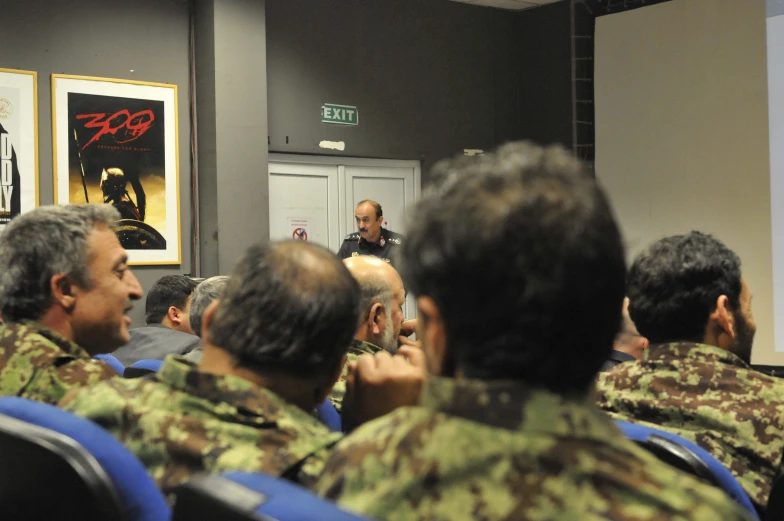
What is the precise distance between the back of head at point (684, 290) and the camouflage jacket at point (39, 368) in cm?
123

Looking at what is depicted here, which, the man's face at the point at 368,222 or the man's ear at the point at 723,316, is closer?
the man's ear at the point at 723,316

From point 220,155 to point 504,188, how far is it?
5.36 metres

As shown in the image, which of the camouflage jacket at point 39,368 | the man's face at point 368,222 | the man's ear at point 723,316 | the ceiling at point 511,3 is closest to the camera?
the camouflage jacket at point 39,368

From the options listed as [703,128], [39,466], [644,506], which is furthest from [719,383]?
[703,128]

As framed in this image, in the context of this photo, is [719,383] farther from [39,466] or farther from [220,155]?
[220,155]

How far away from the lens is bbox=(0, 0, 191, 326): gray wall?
5.54m

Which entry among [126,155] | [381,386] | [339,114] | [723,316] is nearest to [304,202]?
[339,114]

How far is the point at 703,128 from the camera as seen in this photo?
661 cm

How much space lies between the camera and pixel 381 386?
57.1 inches

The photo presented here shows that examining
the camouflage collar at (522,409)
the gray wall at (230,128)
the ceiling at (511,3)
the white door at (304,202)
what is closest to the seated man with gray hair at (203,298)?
the camouflage collar at (522,409)

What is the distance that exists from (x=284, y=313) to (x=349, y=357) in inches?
35.5

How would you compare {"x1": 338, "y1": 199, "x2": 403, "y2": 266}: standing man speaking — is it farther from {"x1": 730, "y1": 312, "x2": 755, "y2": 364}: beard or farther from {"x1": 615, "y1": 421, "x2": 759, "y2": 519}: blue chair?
{"x1": 615, "y1": 421, "x2": 759, "y2": 519}: blue chair

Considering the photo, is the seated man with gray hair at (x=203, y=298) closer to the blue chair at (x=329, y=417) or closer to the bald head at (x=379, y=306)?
the bald head at (x=379, y=306)

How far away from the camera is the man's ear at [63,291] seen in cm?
188
